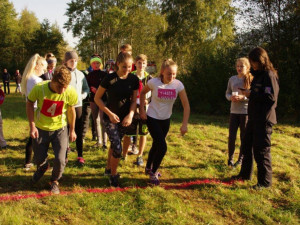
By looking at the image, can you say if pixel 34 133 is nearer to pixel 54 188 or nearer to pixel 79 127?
pixel 54 188

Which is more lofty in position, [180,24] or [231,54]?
[180,24]

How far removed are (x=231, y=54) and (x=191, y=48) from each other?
14.4m

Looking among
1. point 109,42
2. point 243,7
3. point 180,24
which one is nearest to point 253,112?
point 243,7

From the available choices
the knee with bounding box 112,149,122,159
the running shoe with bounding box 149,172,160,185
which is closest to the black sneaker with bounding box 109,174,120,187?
the knee with bounding box 112,149,122,159

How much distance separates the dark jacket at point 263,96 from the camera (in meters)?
3.94

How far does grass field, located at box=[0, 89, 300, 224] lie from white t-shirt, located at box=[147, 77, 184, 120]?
116 centimetres

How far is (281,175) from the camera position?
4.99 meters

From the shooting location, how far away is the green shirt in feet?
12.4

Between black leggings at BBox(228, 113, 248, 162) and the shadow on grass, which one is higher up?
black leggings at BBox(228, 113, 248, 162)

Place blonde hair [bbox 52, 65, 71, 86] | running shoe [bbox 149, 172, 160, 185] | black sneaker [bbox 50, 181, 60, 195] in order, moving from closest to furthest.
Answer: blonde hair [bbox 52, 65, 71, 86], black sneaker [bbox 50, 181, 60, 195], running shoe [bbox 149, 172, 160, 185]

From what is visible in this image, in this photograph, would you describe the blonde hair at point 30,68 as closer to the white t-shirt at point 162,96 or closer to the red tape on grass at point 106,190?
the red tape on grass at point 106,190

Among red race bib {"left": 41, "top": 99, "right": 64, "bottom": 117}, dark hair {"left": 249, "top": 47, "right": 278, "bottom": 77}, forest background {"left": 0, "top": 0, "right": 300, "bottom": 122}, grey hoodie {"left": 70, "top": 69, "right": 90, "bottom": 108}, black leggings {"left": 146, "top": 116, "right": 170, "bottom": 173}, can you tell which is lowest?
black leggings {"left": 146, "top": 116, "right": 170, "bottom": 173}

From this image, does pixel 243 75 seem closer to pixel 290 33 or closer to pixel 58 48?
pixel 290 33

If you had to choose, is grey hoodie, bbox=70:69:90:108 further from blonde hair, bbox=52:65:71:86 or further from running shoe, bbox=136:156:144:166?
running shoe, bbox=136:156:144:166
